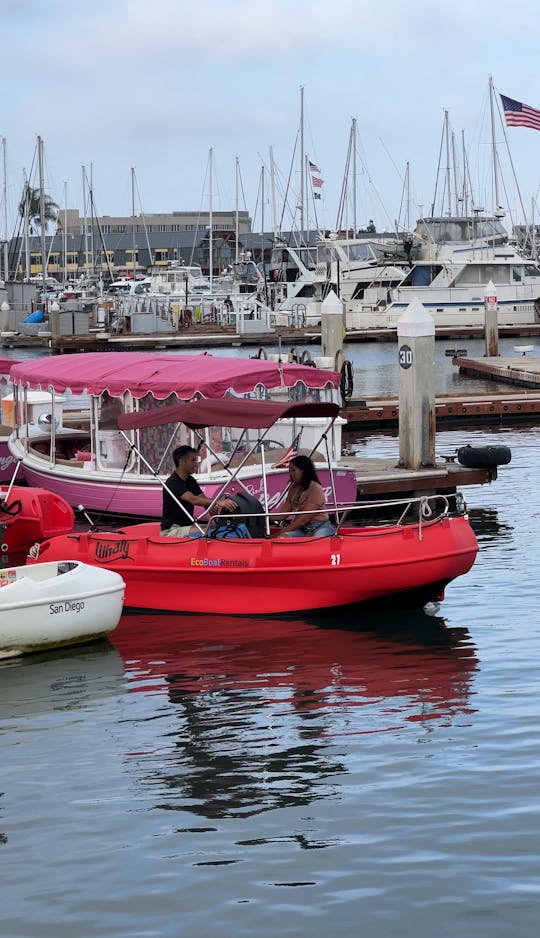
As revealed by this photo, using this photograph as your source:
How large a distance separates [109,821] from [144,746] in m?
1.68

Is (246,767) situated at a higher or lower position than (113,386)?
lower

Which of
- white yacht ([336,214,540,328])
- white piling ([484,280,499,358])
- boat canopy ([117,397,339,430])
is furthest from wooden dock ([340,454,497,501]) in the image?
white yacht ([336,214,540,328])

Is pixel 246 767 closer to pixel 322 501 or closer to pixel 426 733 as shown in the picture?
pixel 426 733

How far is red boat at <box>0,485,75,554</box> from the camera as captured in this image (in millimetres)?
19266

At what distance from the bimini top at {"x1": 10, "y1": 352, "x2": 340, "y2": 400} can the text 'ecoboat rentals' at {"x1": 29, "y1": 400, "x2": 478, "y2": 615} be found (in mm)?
2842

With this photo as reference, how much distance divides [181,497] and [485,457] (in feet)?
27.4

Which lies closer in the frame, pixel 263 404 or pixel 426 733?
pixel 426 733

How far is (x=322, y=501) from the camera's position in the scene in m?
15.8

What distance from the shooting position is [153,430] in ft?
66.1

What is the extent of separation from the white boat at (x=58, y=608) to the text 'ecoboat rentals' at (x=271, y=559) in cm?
142

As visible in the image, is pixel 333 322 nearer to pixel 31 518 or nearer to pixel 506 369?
pixel 506 369

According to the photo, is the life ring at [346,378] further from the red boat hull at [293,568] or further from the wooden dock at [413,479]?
the red boat hull at [293,568]

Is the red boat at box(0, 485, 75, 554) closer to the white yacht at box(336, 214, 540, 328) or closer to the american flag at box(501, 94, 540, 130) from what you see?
the american flag at box(501, 94, 540, 130)

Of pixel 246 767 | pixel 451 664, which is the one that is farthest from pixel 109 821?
pixel 451 664
